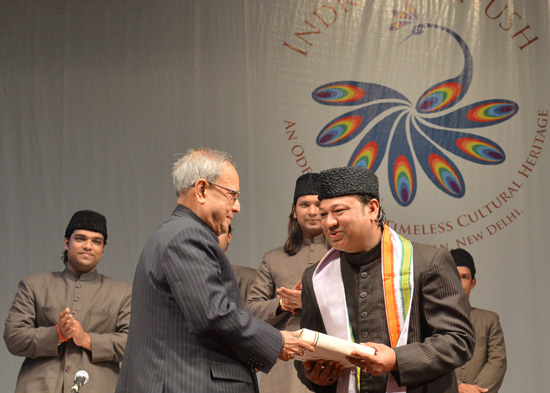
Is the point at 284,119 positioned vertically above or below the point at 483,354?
above

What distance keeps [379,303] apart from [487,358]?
7.44 ft

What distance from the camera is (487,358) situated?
463 cm

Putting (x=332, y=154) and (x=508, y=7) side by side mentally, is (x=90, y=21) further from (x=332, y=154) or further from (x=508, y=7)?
(x=508, y=7)

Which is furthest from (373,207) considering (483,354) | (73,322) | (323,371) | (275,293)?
(483,354)

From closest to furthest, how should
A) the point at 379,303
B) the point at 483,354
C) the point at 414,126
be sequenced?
the point at 379,303
the point at 483,354
the point at 414,126

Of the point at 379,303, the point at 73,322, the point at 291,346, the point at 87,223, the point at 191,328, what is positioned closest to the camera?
the point at 191,328

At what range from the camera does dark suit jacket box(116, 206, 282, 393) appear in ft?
7.77

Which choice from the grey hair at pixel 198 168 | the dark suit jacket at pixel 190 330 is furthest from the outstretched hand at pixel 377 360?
the grey hair at pixel 198 168

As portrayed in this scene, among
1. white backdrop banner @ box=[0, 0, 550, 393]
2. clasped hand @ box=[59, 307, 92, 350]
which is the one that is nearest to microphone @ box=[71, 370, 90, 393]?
clasped hand @ box=[59, 307, 92, 350]

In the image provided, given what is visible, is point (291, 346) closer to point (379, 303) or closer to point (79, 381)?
point (379, 303)

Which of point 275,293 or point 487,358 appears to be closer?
point 275,293

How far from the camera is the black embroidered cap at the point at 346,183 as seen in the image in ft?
8.75

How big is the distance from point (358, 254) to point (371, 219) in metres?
→ 0.13

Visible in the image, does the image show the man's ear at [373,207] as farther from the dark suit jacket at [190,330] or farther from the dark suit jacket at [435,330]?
the dark suit jacket at [190,330]
